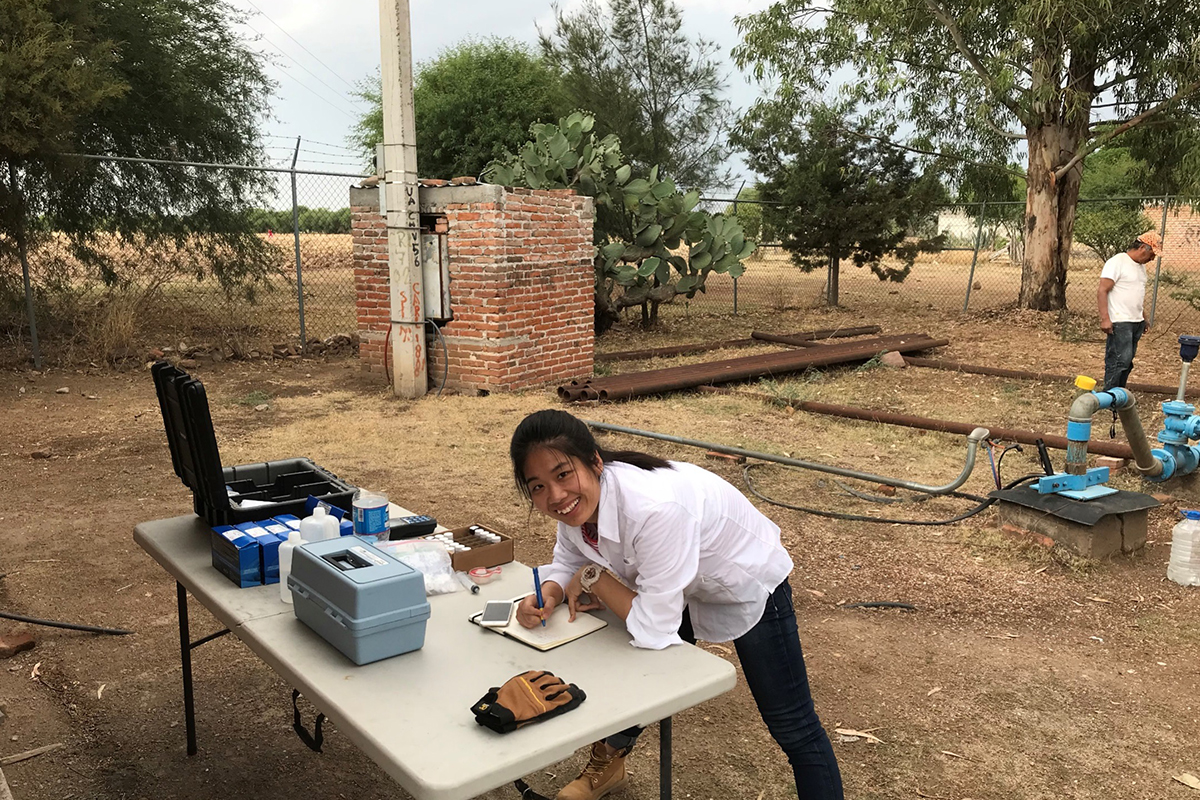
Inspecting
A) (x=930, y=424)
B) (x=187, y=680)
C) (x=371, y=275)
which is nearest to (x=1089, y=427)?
(x=930, y=424)

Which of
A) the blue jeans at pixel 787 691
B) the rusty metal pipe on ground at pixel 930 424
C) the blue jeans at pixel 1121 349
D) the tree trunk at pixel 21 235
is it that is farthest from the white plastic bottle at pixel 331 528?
the tree trunk at pixel 21 235

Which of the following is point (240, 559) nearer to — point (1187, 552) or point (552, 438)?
point (552, 438)

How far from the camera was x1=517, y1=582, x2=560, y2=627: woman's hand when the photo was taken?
7.27 feet

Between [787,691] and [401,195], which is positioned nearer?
[787,691]

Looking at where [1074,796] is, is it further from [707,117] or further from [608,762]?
[707,117]

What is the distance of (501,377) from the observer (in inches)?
370

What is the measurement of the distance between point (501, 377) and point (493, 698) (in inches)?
302

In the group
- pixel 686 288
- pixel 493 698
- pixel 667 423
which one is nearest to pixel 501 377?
pixel 667 423

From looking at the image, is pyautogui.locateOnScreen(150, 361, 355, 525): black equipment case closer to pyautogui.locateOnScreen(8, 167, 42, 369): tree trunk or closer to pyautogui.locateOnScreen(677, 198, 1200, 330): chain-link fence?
pyautogui.locateOnScreen(8, 167, 42, 369): tree trunk

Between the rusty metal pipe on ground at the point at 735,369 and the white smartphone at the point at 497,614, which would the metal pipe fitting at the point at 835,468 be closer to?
the rusty metal pipe on ground at the point at 735,369

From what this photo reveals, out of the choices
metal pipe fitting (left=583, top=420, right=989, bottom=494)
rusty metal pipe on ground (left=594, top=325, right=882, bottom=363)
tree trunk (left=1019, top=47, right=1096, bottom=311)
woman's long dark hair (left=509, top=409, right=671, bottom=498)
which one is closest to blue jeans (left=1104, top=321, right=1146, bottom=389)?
metal pipe fitting (left=583, top=420, right=989, bottom=494)

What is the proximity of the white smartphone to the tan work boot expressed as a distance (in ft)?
2.72

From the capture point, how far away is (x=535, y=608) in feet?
7.40

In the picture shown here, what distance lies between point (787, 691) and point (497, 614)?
0.79 metres
